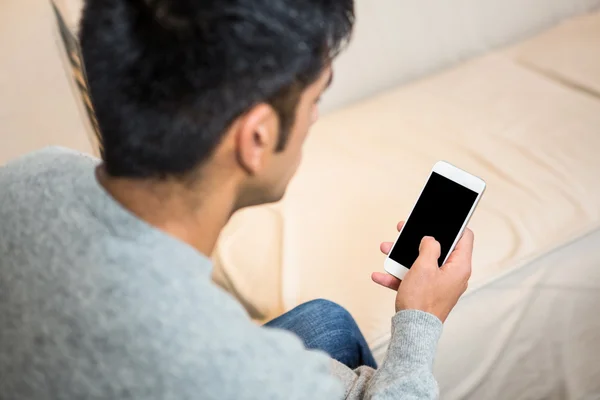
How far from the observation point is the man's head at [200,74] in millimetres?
472

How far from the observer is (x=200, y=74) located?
1.57 feet

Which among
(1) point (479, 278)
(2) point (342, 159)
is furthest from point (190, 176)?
(2) point (342, 159)

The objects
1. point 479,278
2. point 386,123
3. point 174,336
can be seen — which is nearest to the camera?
point 174,336

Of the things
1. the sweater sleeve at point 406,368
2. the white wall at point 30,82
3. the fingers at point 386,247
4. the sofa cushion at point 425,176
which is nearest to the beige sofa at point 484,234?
the sofa cushion at point 425,176

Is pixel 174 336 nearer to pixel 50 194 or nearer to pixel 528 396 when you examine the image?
pixel 50 194

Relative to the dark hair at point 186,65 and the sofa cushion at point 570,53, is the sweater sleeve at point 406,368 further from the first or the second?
the sofa cushion at point 570,53

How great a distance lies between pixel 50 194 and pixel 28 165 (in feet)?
0.23

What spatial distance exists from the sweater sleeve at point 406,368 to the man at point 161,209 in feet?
0.40

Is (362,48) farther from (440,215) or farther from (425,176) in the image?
(440,215)

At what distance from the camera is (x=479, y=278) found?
927 millimetres

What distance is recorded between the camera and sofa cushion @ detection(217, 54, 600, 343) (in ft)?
3.15

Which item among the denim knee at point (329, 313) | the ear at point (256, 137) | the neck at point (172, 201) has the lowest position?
the denim knee at point (329, 313)

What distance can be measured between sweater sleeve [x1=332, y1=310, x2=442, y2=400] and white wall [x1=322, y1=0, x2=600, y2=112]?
2.65 feet

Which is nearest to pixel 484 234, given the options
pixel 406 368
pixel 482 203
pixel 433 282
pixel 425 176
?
pixel 482 203
